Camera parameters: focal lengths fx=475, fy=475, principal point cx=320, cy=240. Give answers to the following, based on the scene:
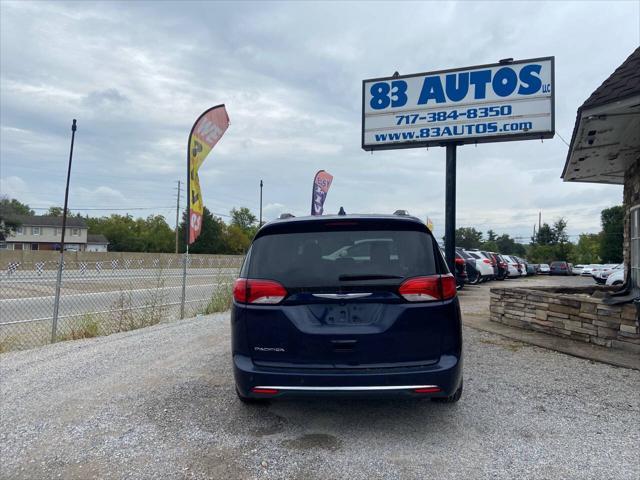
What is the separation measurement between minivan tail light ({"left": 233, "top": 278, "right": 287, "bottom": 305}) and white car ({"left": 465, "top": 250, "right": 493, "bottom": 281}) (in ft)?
58.8

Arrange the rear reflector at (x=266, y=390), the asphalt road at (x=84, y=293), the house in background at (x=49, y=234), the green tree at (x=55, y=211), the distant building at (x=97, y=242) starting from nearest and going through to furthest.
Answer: the rear reflector at (x=266, y=390)
the asphalt road at (x=84, y=293)
the house in background at (x=49, y=234)
the distant building at (x=97, y=242)
the green tree at (x=55, y=211)

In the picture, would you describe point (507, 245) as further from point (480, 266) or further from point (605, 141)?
point (605, 141)

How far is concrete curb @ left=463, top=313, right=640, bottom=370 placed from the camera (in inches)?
226

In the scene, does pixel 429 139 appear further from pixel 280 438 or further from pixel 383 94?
pixel 280 438

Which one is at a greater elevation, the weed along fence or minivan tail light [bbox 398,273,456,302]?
minivan tail light [bbox 398,273,456,302]

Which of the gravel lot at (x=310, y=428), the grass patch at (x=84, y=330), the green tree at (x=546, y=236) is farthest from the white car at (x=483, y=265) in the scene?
the green tree at (x=546, y=236)

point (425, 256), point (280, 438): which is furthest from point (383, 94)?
point (280, 438)

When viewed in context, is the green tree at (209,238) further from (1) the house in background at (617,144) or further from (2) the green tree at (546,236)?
(1) the house in background at (617,144)

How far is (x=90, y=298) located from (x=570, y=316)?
10.1 m

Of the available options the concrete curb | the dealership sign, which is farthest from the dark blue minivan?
the dealership sign

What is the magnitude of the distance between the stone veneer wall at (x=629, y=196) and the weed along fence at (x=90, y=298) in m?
8.67

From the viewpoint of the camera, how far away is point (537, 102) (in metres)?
9.75

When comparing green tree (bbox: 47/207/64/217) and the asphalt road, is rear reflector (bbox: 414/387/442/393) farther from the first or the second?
green tree (bbox: 47/207/64/217)

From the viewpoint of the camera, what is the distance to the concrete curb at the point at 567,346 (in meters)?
5.73
